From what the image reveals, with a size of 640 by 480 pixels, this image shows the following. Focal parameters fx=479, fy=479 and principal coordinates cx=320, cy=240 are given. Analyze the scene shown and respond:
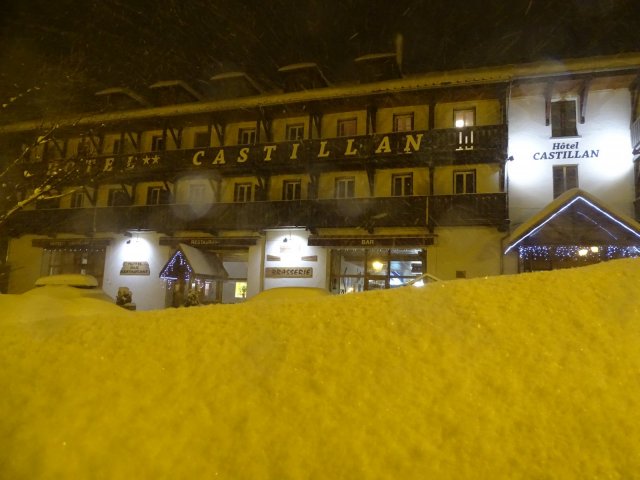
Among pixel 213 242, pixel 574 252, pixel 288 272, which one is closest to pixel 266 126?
pixel 213 242

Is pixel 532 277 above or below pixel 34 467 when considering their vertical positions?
above

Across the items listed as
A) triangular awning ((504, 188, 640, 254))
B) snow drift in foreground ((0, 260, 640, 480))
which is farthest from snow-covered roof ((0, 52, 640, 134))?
snow drift in foreground ((0, 260, 640, 480))

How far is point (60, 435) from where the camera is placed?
2.77m

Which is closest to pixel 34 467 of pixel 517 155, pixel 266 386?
pixel 266 386

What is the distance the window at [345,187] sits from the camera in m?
21.1

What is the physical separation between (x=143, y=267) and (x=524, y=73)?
18.6 m

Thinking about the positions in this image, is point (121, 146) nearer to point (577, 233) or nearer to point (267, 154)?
point (267, 154)

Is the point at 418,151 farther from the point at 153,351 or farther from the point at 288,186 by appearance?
the point at 153,351

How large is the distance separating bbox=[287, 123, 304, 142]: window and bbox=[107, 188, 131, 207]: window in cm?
883

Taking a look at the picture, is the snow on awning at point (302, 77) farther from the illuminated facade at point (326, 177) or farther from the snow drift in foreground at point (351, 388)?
the snow drift in foreground at point (351, 388)

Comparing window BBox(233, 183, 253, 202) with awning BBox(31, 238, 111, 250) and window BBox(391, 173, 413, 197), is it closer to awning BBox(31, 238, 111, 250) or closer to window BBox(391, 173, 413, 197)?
window BBox(391, 173, 413, 197)

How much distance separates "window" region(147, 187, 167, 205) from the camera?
933 inches

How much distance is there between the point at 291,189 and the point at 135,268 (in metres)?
8.50

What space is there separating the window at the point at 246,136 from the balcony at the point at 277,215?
3554 mm
